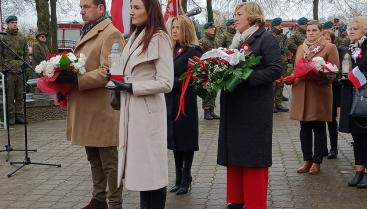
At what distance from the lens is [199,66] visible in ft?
16.7

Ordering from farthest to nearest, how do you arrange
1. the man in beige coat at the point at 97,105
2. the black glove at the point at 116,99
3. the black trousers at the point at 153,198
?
1. the man in beige coat at the point at 97,105
2. the black glove at the point at 116,99
3. the black trousers at the point at 153,198

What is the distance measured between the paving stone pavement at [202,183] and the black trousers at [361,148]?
1.19 ft

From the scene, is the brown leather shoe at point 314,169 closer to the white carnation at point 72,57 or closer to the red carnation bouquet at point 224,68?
the red carnation bouquet at point 224,68

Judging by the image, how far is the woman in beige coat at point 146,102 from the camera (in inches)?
170

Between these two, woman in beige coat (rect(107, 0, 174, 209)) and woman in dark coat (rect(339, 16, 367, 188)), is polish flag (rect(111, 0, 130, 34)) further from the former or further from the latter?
woman in dark coat (rect(339, 16, 367, 188))

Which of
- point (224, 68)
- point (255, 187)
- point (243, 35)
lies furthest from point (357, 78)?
point (224, 68)

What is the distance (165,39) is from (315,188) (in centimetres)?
305

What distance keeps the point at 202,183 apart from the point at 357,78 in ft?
7.30

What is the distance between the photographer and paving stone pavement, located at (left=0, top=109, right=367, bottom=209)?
5.91 m

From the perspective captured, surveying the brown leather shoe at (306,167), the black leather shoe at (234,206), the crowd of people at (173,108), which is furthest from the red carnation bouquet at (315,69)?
the black leather shoe at (234,206)

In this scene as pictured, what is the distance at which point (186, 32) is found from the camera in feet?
20.2

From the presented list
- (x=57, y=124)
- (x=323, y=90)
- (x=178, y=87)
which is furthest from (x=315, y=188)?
(x=57, y=124)

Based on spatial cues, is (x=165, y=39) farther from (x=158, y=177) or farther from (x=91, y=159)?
(x=91, y=159)

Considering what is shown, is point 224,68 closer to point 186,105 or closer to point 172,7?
point 186,105
